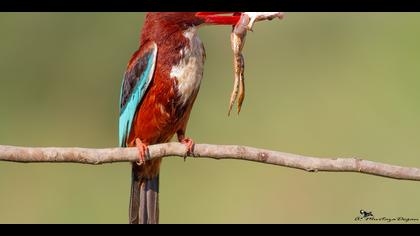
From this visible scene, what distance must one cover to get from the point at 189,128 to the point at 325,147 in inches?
36.4

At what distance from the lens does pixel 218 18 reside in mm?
3719

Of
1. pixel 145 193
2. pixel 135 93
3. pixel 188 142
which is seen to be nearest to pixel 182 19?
pixel 135 93

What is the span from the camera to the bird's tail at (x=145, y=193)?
4.39 meters

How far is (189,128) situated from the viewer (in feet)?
18.6

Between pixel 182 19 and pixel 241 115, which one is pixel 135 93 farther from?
pixel 241 115

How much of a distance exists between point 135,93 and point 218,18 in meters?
0.71

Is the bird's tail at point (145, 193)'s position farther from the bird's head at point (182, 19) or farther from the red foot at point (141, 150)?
the bird's head at point (182, 19)

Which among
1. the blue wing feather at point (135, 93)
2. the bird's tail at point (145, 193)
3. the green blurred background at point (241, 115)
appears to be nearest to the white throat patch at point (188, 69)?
the blue wing feather at point (135, 93)

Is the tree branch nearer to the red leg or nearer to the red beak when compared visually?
the red leg

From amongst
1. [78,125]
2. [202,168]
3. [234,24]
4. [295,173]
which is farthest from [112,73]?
[234,24]

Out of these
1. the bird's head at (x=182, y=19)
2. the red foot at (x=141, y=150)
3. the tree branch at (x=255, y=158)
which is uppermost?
the bird's head at (x=182, y=19)

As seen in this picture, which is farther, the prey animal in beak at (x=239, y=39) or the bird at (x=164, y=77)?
the bird at (x=164, y=77)

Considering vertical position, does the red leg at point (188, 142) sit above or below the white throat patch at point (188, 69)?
below

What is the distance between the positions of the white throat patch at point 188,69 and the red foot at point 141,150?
28 centimetres
